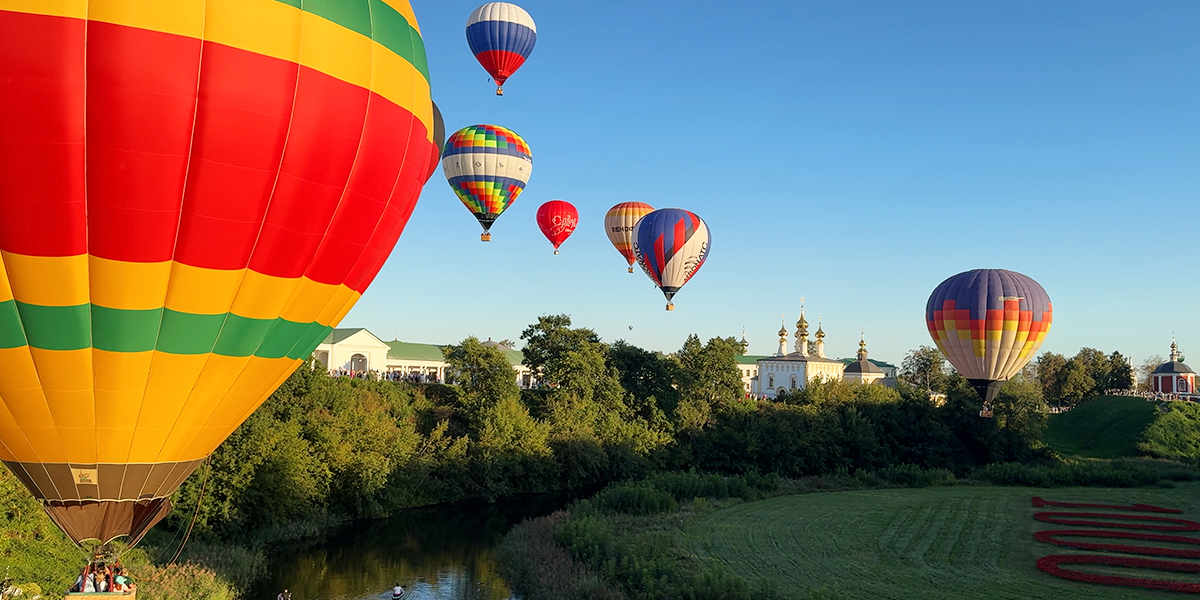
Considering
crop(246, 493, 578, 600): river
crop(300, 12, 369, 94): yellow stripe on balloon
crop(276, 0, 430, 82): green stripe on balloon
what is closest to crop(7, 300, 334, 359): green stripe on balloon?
crop(300, 12, 369, 94): yellow stripe on balloon

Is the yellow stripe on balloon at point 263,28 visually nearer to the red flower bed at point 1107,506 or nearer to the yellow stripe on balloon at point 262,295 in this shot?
the yellow stripe on balloon at point 262,295

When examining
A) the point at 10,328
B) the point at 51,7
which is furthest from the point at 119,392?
the point at 51,7

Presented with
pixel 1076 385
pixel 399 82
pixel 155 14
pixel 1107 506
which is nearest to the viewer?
pixel 155 14

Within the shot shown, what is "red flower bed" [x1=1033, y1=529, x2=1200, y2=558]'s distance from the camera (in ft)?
84.2

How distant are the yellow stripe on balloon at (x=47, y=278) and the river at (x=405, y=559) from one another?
650 inches

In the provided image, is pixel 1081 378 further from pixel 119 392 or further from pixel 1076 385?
pixel 119 392

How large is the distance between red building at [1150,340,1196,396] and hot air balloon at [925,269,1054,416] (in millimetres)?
55100

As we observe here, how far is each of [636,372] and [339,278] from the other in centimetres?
4726

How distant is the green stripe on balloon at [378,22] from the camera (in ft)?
33.8

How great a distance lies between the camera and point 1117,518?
33.1 m

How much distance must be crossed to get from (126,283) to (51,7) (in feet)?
10.1

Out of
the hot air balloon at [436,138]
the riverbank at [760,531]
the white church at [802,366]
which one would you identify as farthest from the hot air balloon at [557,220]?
the white church at [802,366]

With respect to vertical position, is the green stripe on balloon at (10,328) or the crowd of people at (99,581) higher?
the green stripe on balloon at (10,328)

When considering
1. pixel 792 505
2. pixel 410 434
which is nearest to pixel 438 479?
pixel 410 434
